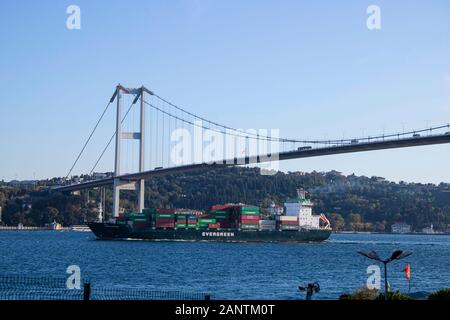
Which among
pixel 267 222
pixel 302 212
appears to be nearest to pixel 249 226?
pixel 267 222

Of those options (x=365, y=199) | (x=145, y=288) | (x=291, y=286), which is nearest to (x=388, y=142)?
(x=291, y=286)

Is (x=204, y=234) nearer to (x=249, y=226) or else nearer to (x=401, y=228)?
(x=249, y=226)

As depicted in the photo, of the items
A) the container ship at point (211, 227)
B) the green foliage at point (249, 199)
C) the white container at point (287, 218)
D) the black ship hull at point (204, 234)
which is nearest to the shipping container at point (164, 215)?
the container ship at point (211, 227)

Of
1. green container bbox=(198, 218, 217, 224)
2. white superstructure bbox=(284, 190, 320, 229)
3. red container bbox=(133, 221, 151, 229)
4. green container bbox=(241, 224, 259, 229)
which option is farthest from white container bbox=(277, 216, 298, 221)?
red container bbox=(133, 221, 151, 229)

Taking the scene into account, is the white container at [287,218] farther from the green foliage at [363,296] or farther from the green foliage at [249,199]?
the green foliage at [363,296]

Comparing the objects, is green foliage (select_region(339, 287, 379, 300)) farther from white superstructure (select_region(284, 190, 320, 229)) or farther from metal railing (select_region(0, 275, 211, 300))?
white superstructure (select_region(284, 190, 320, 229))

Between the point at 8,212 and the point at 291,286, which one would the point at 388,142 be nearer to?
the point at 291,286
